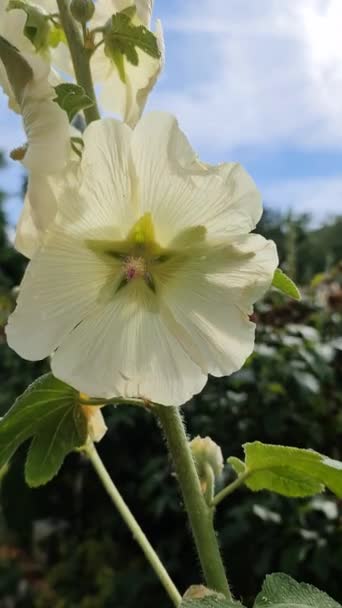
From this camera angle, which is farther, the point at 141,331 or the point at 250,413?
the point at 250,413

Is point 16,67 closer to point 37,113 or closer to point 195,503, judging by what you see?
point 37,113

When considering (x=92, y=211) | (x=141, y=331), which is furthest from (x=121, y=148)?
(x=141, y=331)

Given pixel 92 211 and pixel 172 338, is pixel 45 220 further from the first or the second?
pixel 172 338

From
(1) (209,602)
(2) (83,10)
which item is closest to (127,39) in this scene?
(2) (83,10)

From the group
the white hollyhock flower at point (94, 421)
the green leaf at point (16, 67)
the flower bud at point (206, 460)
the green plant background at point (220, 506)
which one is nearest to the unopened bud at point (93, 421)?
the white hollyhock flower at point (94, 421)

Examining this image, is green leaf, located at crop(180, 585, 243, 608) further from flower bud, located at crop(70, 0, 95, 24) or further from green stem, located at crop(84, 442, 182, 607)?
flower bud, located at crop(70, 0, 95, 24)

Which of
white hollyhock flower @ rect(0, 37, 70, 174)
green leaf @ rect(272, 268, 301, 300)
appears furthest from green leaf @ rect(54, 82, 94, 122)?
green leaf @ rect(272, 268, 301, 300)
